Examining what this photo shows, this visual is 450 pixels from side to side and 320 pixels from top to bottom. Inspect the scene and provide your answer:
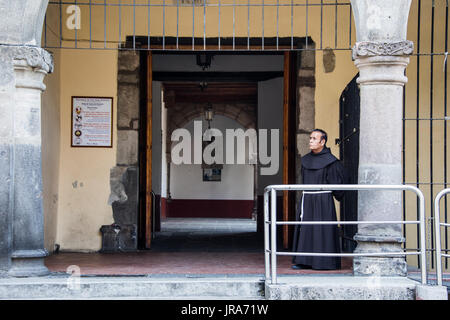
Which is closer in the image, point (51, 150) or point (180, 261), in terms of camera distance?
point (180, 261)

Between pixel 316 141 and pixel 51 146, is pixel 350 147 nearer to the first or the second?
pixel 316 141

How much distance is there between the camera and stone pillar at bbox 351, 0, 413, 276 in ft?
20.1

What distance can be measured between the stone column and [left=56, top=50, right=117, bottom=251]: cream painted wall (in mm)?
2568

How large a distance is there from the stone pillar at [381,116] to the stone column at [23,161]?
290 cm

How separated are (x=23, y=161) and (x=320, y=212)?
112 inches

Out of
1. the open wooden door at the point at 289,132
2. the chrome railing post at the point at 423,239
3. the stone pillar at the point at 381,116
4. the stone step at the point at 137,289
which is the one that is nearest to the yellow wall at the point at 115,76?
the open wooden door at the point at 289,132

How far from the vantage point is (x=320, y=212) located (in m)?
6.70

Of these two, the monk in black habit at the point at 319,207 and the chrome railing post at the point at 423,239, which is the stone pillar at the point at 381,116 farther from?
the chrome railing post at the point at 423,239

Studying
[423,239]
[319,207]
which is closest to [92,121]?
[319,207]

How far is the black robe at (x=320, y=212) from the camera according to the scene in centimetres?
664

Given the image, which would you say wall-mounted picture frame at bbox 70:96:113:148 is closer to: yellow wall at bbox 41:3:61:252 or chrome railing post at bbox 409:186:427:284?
yellow wall at bbox 41:3:61:252

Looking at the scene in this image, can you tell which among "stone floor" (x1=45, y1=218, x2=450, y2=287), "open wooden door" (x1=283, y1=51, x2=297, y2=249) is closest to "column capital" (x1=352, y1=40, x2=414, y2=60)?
"stone floor" (x1=45, y1=218, x2=450, y2=287)
